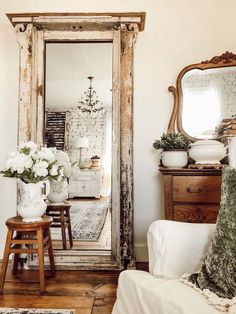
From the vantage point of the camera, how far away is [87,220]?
261 cm

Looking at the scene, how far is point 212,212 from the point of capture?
2.17m

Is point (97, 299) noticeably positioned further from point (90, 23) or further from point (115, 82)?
point (90, 23)

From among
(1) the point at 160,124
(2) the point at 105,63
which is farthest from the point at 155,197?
(2) the point at 105,63

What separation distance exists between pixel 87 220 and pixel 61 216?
0.70 ft

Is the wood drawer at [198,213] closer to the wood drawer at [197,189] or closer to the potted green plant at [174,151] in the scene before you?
the wood drawer at [197,189]

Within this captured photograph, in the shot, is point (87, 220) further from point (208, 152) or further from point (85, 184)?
point (208, 152)

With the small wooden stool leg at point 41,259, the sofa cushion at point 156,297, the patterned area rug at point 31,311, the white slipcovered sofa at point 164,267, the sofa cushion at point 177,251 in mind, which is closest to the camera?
the sofa cushion at point 156,297

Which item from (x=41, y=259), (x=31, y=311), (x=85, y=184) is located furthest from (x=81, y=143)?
(x=31, y=311)

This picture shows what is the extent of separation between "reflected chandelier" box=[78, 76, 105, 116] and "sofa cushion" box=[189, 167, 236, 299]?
4.99 feet

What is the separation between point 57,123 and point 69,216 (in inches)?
30.3

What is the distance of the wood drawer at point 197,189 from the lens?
85.0 inches

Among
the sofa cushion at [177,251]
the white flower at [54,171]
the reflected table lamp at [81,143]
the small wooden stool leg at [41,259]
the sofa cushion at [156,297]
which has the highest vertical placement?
the reflected table lamp at [81,143]

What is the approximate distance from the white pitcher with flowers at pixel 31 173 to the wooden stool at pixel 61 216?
0.34 meters

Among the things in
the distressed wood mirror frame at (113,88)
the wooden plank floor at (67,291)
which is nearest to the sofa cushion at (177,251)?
the wooden plank floor at (67,291)
